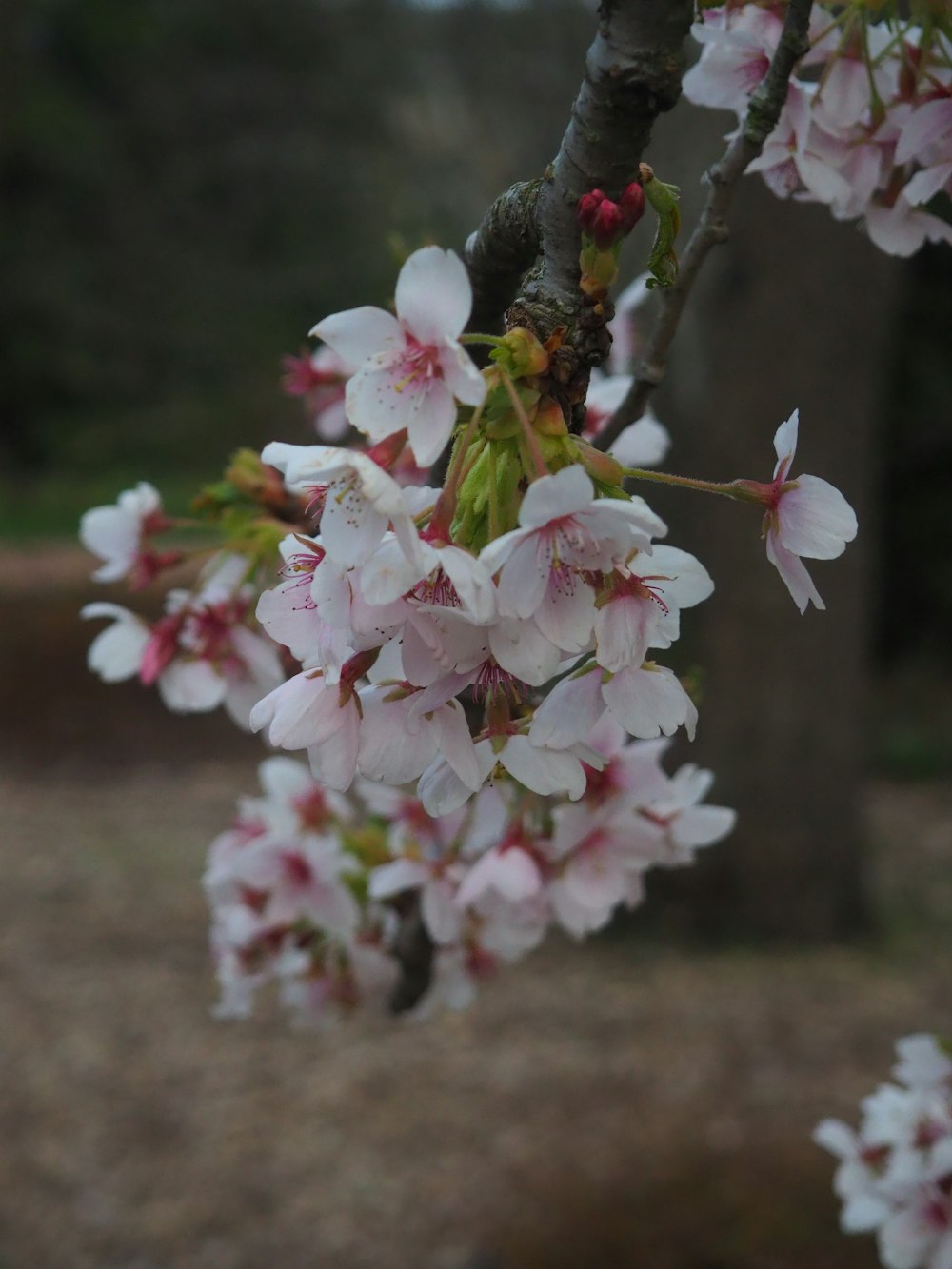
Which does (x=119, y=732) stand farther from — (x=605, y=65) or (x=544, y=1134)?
(x=605, y=65)

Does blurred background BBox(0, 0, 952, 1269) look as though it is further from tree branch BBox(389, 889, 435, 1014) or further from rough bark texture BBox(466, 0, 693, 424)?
tree branch BBox(389, 889, 435, 1014)

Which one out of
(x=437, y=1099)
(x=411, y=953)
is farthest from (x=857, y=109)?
(x=437, y=1099)

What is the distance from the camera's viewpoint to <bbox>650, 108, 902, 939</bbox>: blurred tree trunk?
3814 millimetres

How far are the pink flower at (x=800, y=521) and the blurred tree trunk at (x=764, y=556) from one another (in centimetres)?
318

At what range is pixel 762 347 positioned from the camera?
12.6 ft

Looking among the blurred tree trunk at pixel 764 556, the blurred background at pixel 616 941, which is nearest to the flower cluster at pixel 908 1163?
the blurred background at pixel 616 941

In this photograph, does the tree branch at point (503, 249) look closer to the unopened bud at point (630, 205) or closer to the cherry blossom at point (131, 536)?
the unopened bud at point (630, 205)

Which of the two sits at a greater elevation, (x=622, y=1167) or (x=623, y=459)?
(x=623, y=459)

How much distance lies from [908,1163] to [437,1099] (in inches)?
101

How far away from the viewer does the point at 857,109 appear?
80cm

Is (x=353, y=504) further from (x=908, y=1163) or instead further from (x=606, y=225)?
(x=908, y=1163)

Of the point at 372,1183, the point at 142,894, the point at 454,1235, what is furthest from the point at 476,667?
the point at 142,894

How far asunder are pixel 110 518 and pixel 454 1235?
92.5 inches

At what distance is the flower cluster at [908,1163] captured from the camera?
102 centimetres
